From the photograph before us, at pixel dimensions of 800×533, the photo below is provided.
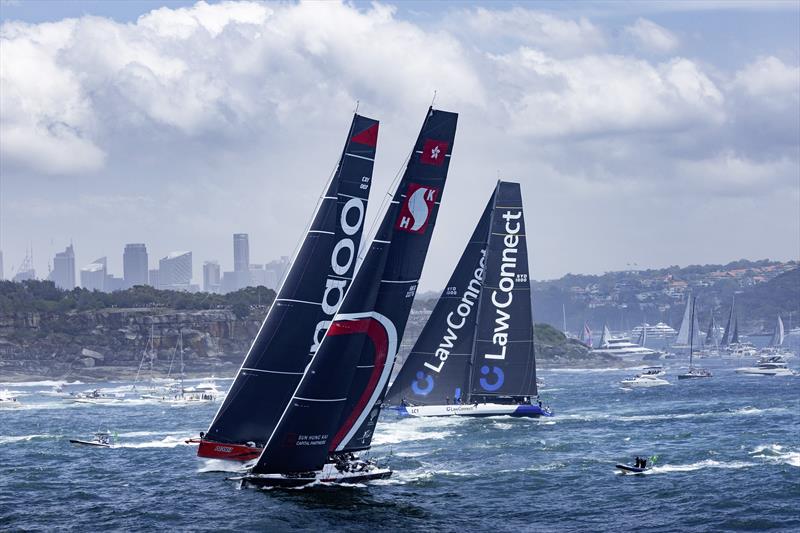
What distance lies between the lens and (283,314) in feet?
148

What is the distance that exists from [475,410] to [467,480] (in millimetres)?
21539

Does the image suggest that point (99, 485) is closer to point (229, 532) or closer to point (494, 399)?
point (229, 532)

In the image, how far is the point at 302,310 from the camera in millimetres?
45125

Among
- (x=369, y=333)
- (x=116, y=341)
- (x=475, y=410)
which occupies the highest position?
(x=116, y=341)

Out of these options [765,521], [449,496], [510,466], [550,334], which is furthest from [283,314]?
[550,334]

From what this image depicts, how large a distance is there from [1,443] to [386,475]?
102 feet

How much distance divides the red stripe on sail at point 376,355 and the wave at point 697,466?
13.4 m

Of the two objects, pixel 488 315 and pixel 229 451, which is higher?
pixel 488 315

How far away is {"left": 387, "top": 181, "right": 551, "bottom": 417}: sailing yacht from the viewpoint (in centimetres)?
6825

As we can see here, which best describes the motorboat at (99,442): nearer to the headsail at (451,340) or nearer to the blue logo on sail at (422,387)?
the headsail at (451,340)

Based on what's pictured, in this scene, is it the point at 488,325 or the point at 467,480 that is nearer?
the point at 467,480

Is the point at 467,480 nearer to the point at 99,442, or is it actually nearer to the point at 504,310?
the point at 504,310

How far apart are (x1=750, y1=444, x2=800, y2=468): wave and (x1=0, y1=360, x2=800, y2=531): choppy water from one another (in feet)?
0.28

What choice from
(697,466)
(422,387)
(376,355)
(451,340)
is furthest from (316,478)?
(451,340)
